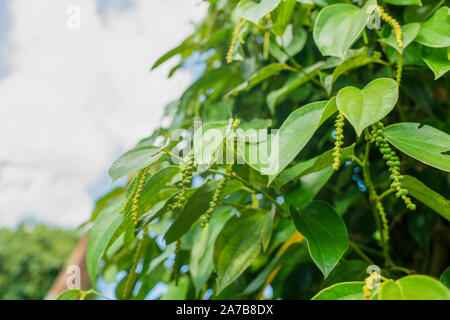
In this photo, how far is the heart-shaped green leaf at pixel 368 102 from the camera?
1.13 feet

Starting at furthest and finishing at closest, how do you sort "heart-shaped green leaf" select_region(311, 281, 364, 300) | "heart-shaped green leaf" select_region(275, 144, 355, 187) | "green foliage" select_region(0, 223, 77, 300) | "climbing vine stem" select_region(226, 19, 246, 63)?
"green foliage" select_region(0, 223, 77, 300) → "climbing vine stem" select_region(226, 19, 246, 63) → "heart-shaped green leaf" select_region(275, 144, 355, 187) → "heart-shaped green leaf" select_region(311, 281, 364, 300)

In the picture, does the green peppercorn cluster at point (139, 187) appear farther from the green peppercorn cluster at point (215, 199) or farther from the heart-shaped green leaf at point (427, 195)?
the heart-shaped green leaf at point (427, 195)

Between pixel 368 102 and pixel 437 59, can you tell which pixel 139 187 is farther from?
pixel 437 59

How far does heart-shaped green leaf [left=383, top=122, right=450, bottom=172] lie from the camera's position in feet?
1.19

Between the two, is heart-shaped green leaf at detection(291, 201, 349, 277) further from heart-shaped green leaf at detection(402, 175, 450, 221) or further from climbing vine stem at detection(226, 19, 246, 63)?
climbing vine stem at detection(226, 19, 246, 63)

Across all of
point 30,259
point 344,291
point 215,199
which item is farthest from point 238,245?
point 30,259

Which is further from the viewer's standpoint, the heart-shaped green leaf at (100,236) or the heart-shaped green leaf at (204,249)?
the heart-shaped green leaf at (204,249)

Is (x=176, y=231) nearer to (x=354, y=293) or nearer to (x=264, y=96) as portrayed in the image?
(x=354, y=293)

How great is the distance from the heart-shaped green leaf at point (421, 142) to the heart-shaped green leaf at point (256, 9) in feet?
0.64

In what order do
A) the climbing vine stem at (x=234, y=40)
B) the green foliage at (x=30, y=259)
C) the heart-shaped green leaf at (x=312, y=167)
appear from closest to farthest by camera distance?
the heart-shaped green leaf at (x=312, y=167) → the climbing vine stem at (x=234, y=40) → the green foliage at (x=30, y=259)

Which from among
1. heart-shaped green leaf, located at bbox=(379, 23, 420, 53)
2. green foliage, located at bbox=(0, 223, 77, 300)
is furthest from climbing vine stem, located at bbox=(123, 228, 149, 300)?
green foliage, located at bbox=(0, 223, 77, 300)

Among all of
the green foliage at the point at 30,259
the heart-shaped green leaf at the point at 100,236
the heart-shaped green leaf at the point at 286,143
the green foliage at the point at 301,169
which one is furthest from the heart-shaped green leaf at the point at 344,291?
the green foliage at the point at 30,259

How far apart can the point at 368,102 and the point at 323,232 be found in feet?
0.54
